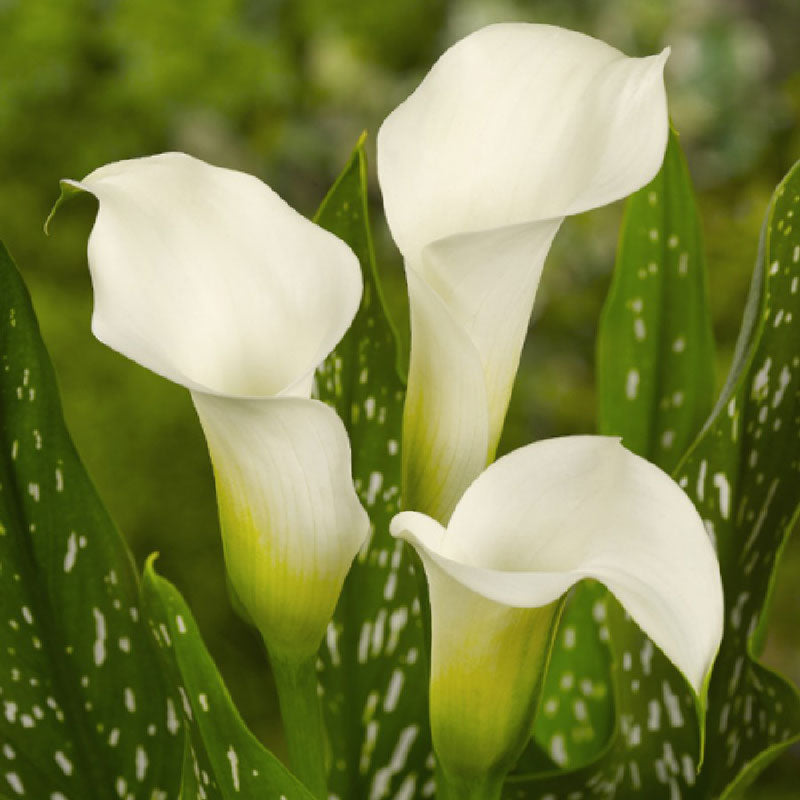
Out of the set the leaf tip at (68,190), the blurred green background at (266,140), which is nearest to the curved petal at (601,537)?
the leaf tip at (68,190)

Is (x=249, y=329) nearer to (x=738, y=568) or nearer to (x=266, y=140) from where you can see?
(x=738, y=568)

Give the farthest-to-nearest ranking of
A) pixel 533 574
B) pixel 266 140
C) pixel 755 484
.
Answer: pixel 266 140 → pixel 755 484 → pixel 533 574

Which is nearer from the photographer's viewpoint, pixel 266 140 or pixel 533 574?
pixel 533 574

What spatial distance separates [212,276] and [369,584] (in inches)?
5.7

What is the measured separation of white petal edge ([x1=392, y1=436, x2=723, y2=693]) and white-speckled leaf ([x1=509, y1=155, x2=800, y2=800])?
3.7 inches

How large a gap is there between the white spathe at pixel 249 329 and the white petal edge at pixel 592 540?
3 cm

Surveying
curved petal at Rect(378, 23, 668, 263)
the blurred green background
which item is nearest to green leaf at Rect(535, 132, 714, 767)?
curved petal at Rect(378, 23, 668, 263)

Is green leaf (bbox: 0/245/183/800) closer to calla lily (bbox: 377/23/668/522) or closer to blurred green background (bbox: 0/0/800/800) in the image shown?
calla lily (bbox: 377/23/668/522)

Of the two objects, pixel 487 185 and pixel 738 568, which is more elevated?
pixel 487 185

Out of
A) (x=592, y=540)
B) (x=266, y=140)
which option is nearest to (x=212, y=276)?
(x=592, y=540)

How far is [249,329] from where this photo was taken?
332mm

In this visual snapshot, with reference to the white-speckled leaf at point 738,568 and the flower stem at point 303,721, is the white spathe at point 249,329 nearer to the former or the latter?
the flower stem at point 303,721

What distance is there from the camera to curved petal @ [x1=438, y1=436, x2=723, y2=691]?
9.5 inches

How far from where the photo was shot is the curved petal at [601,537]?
0.79 ft
